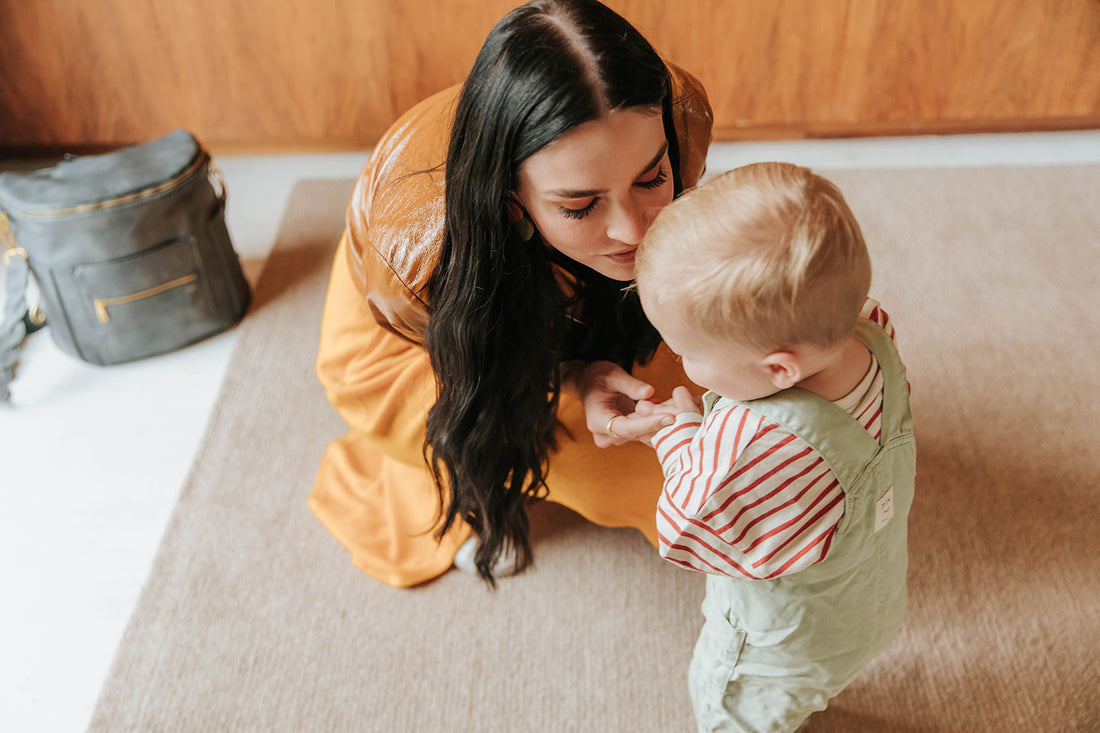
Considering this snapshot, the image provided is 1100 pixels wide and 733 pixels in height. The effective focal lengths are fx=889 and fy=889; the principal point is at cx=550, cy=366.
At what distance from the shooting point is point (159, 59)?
6.67 feet

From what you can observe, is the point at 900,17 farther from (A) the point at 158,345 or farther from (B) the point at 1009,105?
(A) the point at 158,345

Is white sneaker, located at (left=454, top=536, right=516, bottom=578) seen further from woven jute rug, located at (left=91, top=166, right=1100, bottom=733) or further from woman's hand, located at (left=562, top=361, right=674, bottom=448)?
woman's hand, located at (left=562, top=361, right=674, bottom=448)

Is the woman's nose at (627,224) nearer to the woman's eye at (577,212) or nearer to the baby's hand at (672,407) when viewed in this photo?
the woman's eye at (577,212)

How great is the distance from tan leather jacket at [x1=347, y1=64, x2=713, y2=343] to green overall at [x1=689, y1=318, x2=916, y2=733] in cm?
40

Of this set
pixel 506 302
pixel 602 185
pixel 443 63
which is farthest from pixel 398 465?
pixel 443 63

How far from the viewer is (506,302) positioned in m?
1.01

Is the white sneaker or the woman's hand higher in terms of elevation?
the woman's hand

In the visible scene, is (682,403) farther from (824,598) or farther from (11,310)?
(11,310)

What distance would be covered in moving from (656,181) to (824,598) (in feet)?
1.47

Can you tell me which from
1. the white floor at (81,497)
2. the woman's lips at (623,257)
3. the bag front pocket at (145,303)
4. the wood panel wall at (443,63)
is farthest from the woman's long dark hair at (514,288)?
the wood panel wall at (443,63)

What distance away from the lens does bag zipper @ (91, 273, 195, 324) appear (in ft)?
5.26

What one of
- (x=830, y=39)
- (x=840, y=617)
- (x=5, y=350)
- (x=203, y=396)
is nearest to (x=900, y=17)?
(x=830, y=39)

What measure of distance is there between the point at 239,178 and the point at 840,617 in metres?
1.77

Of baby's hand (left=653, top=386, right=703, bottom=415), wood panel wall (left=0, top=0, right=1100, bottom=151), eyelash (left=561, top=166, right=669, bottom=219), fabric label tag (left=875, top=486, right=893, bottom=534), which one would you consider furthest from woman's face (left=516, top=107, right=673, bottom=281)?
wood panel wall (left=0, top=0, right=1100, bottom=151)
